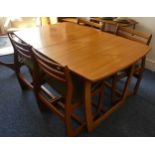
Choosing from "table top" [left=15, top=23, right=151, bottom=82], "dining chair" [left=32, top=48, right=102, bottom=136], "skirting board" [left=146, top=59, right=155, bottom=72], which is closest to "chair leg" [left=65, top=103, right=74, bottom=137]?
"dining chair" [left=32, top=48, right=102, bottom=136]

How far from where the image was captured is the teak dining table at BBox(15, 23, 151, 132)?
49.2 inches

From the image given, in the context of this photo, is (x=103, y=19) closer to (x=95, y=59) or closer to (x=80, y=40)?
(x=80, y=40)

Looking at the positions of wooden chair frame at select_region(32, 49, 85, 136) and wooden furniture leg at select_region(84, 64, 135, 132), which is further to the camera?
wooden furniture leg at select_region(84, 64, 135, 132)

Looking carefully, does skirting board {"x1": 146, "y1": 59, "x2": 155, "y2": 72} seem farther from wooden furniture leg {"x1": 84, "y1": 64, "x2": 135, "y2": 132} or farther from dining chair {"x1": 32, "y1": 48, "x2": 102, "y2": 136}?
dining chair {"x1": 32, "y1": 48, "x2": 102, "y2": 136}

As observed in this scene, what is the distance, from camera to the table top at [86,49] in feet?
4.11

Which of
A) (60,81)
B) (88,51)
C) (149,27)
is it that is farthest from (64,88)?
(149,27)

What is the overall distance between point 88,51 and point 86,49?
0.05 metres

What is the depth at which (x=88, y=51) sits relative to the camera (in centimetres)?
154

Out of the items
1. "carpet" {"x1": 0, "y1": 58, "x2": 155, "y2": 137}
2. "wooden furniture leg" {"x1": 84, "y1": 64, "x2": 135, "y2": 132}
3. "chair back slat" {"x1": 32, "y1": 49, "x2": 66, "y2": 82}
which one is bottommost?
"carpet" {"x1": 0, "y1": 58, "x2": 155, "y2": 137}

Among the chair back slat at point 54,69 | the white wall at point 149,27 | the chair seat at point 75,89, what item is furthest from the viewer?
the white wall at point 149,27

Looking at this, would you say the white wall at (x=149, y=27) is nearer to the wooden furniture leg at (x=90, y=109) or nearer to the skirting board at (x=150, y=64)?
the skirting board at (x=150, y=64)

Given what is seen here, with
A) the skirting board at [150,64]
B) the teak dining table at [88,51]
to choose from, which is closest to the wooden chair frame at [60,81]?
the teak dining table at [88,51]
